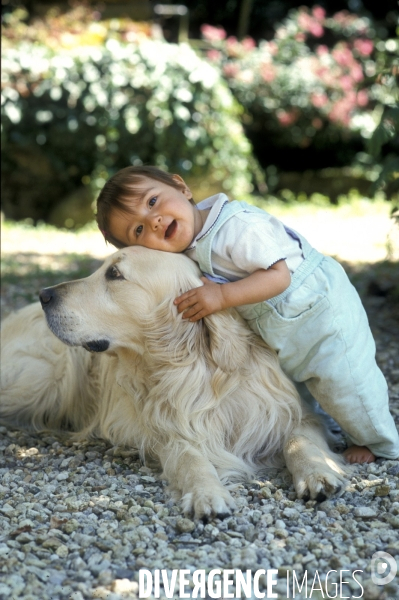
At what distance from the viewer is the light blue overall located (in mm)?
2984

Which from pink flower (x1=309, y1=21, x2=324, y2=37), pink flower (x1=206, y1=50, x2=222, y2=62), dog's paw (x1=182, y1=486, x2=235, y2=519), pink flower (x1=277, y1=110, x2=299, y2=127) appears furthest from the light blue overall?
pink flower (x1=309, y1=21, x2=324, y2=37)

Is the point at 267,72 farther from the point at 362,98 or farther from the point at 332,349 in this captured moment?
the point at 332,349

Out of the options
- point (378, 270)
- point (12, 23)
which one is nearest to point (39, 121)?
point (12, 23)

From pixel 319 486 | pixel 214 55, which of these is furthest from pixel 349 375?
pixel 214 55

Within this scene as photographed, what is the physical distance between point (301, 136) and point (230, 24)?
3.27m

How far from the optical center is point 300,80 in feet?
38.1

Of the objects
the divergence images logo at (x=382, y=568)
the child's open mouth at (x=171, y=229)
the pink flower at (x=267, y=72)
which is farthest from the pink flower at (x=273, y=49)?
the divergence images logo at (x=382, y=568)

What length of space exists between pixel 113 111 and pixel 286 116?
384cm

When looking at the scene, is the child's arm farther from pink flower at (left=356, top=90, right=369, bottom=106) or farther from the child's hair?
pink flower at (left=356, top=90, right=369, bottom=106)

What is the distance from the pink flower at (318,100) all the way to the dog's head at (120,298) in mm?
9280

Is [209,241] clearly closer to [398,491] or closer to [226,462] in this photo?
[226,462]

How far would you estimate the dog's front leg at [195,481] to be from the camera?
259 cm

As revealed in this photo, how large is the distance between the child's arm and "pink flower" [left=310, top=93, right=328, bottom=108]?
9.33m

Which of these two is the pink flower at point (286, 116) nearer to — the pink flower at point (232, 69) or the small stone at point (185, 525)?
the pink flower at point (232, 69)
